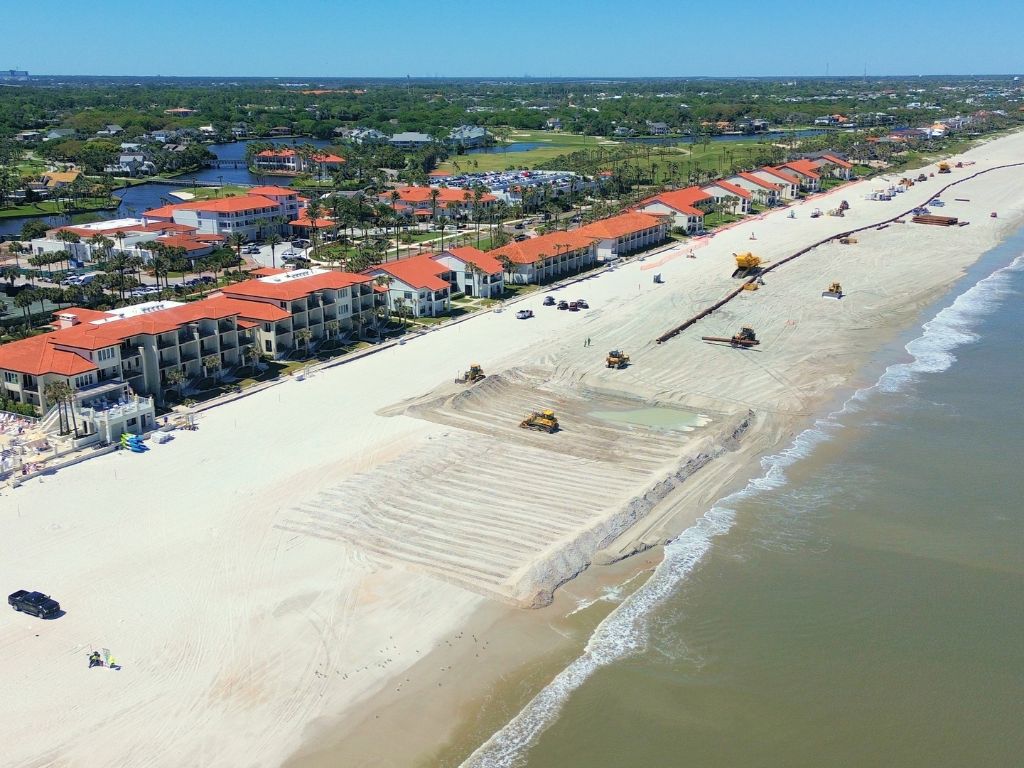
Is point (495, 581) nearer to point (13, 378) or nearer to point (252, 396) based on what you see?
point (252, 396)

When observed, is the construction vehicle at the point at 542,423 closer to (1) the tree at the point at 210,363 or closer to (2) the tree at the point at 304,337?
(2) the tree at the point at 304,337

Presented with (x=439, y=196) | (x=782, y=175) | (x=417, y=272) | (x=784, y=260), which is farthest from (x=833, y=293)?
(x=782, y=175)

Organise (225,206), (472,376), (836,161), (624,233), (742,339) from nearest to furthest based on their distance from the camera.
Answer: (472,376) → (742,339) → (624,233) → (225,206) → (836,161)

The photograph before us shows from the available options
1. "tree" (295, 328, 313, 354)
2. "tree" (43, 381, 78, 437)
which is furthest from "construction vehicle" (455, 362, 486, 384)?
"tree" (43, 381, 78, 437)

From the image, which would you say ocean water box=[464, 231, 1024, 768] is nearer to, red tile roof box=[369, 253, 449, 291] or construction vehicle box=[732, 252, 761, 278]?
red tile roof box=[369, 253, 449, 291]

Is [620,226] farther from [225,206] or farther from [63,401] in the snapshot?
[63,401]

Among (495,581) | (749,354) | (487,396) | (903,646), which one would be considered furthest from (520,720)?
(749,354)
